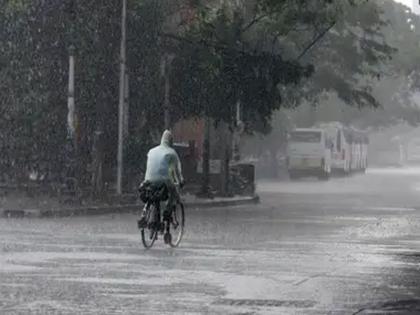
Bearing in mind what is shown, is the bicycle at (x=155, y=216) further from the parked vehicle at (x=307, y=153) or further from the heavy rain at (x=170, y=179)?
the parked vehicle at (x=307, y=153)

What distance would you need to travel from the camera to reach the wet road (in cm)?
1149

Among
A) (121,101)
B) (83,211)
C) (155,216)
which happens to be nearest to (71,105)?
(121,101)

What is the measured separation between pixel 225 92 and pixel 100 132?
677 centimetres

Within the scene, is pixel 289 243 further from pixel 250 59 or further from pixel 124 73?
pixel 250 59

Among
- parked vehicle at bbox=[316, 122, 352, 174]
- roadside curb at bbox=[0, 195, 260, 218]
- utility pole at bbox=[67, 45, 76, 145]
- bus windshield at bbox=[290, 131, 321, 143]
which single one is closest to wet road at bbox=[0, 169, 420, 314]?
roadside curb at bbox=[0, 195, 260, 218]

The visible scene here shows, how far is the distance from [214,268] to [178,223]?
4.12 m

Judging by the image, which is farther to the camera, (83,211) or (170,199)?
(83,211)

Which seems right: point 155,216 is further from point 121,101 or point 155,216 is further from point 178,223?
point 121,101

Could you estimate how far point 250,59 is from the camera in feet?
Result: 127

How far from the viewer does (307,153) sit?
7812 centimetres

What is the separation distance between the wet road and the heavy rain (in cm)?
4

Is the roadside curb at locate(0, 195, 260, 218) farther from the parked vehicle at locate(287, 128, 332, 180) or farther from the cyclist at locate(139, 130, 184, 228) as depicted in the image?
the parked vehicle at locate(287, 128, 332, 180)

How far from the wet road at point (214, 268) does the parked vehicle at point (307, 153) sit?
50853 mm

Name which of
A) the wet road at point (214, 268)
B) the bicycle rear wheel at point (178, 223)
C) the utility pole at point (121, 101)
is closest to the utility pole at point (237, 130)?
the utility pole at point (121, 101)
